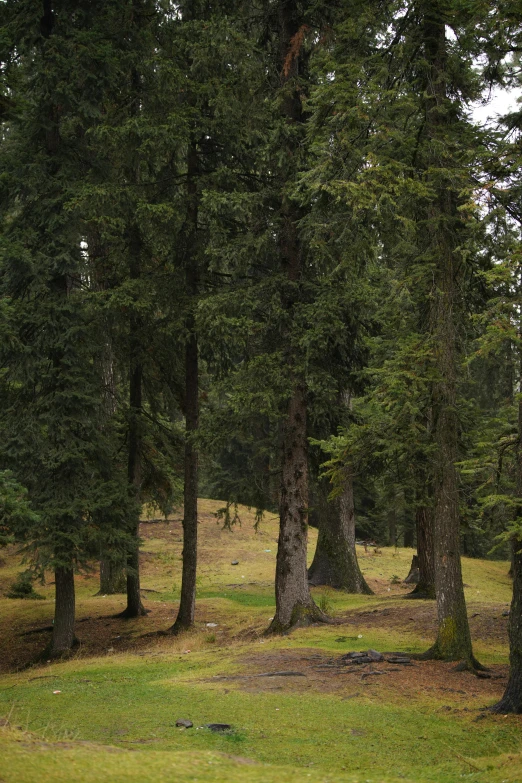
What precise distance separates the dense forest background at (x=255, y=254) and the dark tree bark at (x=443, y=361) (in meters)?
0.05

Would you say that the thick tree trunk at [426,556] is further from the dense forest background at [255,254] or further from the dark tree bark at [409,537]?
the dark tree bark at [409,537]

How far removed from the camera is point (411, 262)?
11766mm

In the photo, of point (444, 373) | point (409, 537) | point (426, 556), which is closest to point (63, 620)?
point (426, 556)

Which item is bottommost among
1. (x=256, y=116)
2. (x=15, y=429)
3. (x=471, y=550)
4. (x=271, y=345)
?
(x=471, y=550)

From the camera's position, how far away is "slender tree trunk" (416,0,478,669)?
434 inches

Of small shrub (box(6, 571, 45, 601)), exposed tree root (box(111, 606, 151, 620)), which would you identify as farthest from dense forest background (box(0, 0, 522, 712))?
small shrub (box(6, 571, 45, 601))

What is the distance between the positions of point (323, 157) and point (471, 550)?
119ft

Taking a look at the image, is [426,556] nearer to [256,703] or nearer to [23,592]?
[256,703]

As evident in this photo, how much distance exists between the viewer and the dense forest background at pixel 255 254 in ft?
36.9

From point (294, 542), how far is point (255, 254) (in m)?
5.82

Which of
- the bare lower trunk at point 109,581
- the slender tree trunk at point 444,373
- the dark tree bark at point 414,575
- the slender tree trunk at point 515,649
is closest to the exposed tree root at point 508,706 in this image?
the slender tree trunk at point 515,649

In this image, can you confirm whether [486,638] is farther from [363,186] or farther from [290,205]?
[290,205]

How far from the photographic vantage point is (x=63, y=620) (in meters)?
15.5

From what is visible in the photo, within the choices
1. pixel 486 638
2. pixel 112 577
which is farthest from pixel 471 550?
pixel 486 638
